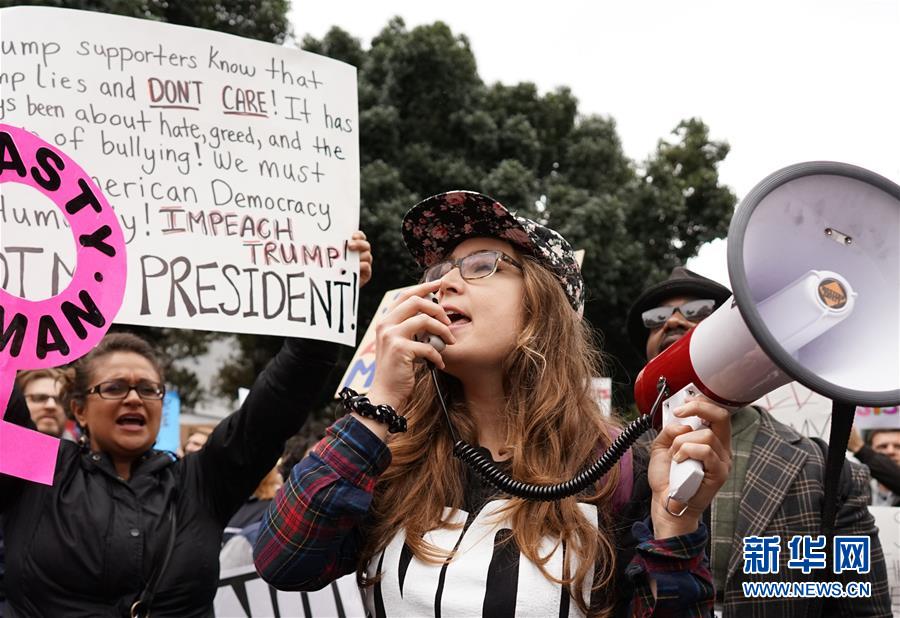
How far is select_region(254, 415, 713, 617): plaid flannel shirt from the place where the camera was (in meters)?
1.54

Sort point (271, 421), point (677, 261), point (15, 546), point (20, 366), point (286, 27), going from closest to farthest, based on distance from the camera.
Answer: point (20, 366) < point (15, 546) < point (271, 421) < point (286, 27) < point (677, 261)

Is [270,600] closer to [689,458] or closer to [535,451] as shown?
[535,451]

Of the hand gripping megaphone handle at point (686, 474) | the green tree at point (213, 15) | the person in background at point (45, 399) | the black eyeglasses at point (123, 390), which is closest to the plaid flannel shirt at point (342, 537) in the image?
the hand gripping megaphone handle at point (686, 474)

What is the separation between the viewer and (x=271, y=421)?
2.50 meters

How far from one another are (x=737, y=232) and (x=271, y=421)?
1527mm

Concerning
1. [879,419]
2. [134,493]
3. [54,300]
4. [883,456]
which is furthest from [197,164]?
[879,419]

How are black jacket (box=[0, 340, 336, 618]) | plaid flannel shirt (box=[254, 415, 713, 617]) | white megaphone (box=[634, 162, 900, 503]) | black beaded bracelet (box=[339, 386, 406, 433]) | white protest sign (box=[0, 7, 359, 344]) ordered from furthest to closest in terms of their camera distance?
1. white protest sign (box=[0, 7, 359, 344])
2. black jacket (box=[0, 340, 336, 618])
3. black beaded bracelet (box=[339, 386, 406, 433])
4. plaid flannel shirt (box=[254, 415, 713, 617])
5. white megaphone (box=[634, 162, 900, 503])

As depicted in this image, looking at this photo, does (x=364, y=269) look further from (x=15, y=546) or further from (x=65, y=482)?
(x=15, y=546)

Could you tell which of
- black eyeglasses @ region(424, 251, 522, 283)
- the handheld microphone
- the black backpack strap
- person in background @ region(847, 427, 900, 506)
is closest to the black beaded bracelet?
the handheld microphone

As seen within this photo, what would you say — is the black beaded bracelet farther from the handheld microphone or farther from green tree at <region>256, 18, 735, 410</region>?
green tree at <region>256, 18, 735, 410</region>

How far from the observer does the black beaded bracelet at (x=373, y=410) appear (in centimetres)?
164

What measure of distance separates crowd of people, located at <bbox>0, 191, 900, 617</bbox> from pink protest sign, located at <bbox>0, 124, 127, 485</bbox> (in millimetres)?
249

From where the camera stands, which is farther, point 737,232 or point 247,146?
point 247,146

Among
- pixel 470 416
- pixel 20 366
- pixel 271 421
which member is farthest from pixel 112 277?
pixel 470 416
